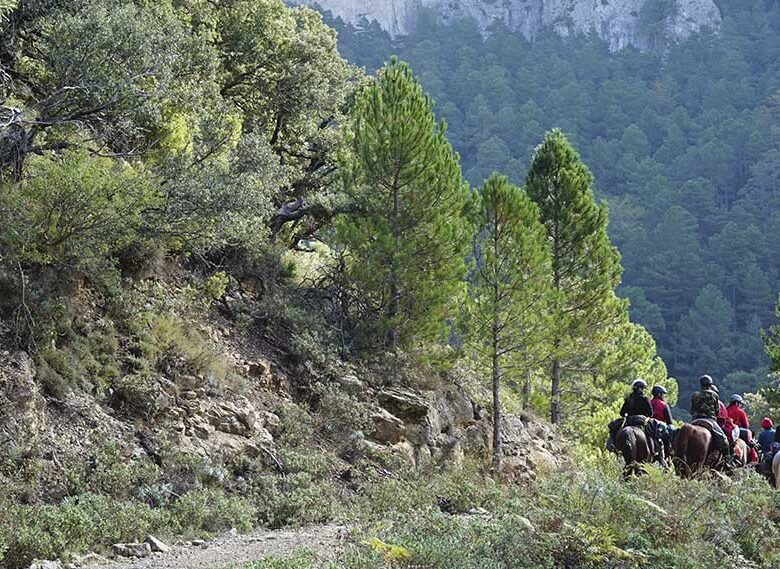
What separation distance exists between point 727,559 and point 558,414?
1685 centimetres

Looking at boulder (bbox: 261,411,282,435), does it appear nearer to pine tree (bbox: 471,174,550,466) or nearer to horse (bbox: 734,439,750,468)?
pine tree (bbox: 471,174,550,466)

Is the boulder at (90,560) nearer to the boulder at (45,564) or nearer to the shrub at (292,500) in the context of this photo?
the boulder at (45,564)

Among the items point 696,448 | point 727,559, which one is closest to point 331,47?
point 696,448

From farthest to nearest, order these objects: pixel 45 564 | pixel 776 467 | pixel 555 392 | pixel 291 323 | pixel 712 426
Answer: pixel 555 392 < pixel 291 323 < pixel 712 426 < pixel 776 467 < pixel 45 564

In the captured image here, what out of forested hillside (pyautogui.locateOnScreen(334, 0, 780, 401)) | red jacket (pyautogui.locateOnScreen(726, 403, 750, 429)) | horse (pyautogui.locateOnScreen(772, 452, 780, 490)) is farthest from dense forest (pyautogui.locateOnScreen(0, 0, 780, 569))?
forested hillside (pyautogui.locateOnScreen(334, 0, 780, 401))

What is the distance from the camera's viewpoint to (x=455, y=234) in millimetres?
17094

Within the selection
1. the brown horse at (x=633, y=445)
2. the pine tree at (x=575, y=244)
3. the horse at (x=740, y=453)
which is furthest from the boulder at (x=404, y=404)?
the pine tree at (x=575, y=244)

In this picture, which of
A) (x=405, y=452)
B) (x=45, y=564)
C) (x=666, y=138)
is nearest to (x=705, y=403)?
(x=405, y=452)

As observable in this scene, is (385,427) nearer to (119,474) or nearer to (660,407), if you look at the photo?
(660,407)

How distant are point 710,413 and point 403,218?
778cm

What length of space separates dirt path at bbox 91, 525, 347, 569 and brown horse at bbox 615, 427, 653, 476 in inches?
203

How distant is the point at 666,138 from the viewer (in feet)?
359

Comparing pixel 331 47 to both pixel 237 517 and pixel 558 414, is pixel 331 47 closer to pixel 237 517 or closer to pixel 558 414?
pixel 558 414

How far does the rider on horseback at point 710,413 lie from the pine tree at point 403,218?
5.91 metres
